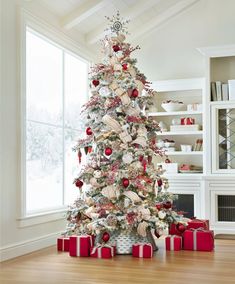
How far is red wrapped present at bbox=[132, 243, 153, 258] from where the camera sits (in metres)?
4.80

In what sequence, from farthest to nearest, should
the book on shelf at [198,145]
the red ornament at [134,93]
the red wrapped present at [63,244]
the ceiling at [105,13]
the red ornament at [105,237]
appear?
the book on shelf at [198,145] → the ceiling at [105,13] → the red wrapped present at [63,244] → the red ornament at [134,93] → the red ornament at [105,237]

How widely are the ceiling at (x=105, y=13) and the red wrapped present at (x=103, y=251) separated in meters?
2.72

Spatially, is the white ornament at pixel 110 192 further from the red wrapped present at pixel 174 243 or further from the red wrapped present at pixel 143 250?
the red wrapped present at pixel 174 243

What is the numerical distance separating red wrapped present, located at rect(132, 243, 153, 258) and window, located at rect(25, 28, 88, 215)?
1.24 meters

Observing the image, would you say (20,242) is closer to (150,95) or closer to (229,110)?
(150,95)

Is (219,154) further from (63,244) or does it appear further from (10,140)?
(10,140)

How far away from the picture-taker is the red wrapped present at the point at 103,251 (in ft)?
15.8

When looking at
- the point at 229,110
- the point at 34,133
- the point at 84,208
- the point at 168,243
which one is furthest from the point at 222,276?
the point at 229,110

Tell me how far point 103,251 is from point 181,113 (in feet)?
9.23

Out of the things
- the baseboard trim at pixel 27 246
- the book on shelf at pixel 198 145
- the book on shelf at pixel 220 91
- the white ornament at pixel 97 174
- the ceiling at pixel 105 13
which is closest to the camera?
the baseboard trim at pixel 27 246

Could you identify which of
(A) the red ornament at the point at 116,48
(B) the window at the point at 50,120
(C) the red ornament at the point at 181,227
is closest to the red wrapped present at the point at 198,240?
(C) the red ornament at the point at 181,227

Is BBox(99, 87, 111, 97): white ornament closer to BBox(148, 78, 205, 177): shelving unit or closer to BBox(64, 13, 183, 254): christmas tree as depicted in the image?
BBox(64, 13, 183, 254): christmas tree

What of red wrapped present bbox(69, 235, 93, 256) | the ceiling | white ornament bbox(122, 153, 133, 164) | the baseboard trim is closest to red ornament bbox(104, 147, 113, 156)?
white ornament bbox(122, 153, 133, 164)

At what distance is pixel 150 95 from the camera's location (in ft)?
17.4
